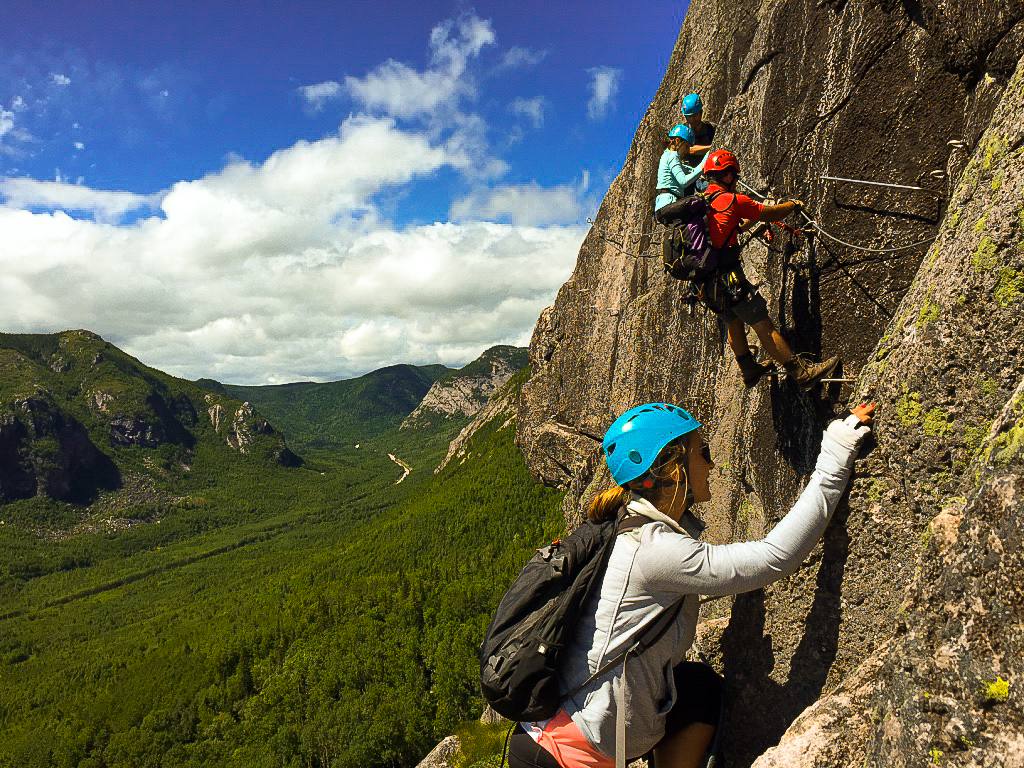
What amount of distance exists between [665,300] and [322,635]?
321 feet

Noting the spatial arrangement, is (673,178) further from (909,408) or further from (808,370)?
(909,408)

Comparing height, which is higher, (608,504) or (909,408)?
(909,408)

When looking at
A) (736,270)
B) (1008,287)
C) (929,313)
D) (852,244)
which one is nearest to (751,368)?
(736,270)

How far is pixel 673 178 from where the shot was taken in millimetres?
7188

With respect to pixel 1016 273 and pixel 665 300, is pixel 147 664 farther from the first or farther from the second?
pixel 1016 273

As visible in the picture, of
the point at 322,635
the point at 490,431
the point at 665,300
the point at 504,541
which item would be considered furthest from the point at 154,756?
the point at 665,300

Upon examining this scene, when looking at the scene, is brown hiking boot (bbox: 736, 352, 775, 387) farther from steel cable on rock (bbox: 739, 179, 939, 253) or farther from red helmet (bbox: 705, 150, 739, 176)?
red helmet (bbox: 705, 150, 739, 176)

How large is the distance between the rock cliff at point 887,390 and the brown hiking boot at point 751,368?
0.34 meters

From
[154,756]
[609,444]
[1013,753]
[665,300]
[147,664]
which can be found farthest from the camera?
[147,664]

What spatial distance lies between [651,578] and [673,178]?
216 inches

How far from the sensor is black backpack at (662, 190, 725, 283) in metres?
6.14

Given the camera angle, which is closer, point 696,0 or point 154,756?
point 696,0

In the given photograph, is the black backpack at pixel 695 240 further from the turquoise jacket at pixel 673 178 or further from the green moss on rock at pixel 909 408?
the green moss on rock at pixel 909 408

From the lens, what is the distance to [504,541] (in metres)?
97.2
